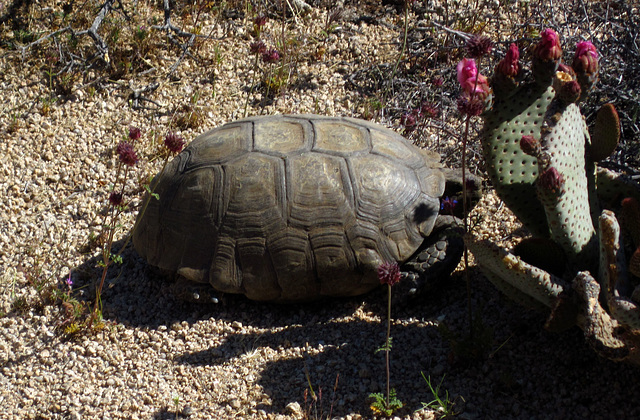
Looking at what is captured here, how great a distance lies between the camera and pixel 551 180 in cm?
293

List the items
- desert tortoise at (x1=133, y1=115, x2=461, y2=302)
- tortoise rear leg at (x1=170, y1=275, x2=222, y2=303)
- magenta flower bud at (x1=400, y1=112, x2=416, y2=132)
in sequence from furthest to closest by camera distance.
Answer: magenta flower bud at (x1=400, y1=112, x2=416, y2=132), tortoise rear leg at (x1=170, y1=275, x2=222, y2=303), desert tortoise at (x1=133, y1=115, x2=461, y2=302)

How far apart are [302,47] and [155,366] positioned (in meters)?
3.94

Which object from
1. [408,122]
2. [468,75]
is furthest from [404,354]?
[408,122]

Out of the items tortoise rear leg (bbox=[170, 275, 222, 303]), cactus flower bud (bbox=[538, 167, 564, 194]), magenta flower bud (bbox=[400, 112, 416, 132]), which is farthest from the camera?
magenta flower bud (bbox=[400, 112, 416, 132])

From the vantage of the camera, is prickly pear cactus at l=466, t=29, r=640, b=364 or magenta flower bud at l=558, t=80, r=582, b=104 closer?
prickly pear cactus at l=466, t=29, r=640, b=364

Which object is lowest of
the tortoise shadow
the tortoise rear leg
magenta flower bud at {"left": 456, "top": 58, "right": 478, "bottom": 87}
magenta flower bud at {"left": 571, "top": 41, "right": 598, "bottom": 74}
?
the tortoise shadow

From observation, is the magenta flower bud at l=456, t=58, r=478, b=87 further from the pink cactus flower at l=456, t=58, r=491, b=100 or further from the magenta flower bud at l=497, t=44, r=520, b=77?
the magenta flower bud at l=497, t=44, r=520, b=77

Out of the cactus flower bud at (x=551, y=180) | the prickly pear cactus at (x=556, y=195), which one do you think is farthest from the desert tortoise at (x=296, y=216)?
the cactus flower bud at (x=551, y=180)

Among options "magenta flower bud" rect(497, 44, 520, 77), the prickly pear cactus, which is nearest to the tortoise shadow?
the prickly pear cactus

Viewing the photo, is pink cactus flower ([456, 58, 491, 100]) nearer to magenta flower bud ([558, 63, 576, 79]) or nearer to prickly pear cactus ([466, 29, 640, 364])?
prickly pear cactus ([466, 29, 640, 364])

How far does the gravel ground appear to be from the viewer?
341cm

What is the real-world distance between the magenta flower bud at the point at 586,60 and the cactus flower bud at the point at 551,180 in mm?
704

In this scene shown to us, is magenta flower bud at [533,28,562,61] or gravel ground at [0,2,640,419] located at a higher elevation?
magenta flower bud at [533,28,562,61]

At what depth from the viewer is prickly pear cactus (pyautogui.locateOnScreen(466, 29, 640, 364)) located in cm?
295
